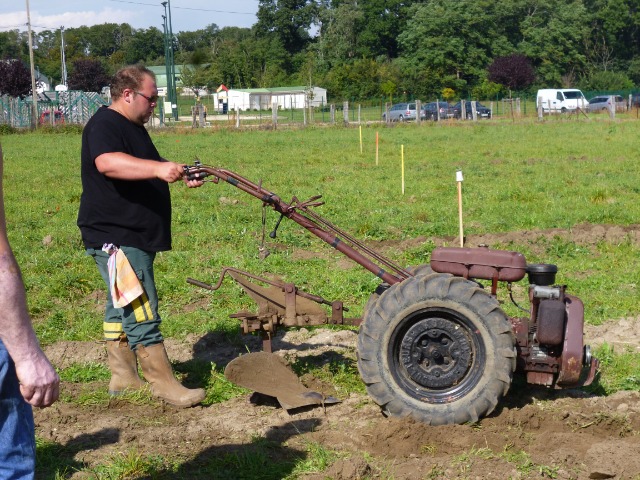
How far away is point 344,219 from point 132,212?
285 inches

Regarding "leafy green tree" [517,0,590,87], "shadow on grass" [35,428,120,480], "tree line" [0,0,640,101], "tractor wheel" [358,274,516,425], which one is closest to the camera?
"shadow on grass" [35,428,120,480]

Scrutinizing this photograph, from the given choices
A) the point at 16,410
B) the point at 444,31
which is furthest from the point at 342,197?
the point at 444,31

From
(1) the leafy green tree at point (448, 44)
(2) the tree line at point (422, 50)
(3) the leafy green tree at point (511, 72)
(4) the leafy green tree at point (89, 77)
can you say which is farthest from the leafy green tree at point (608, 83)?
(4) the leafy green tree at point (89, 77)

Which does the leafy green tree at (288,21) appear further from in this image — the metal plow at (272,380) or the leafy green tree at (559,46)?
the metal plow at (272,380)

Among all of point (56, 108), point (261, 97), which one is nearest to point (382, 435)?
point (56, 108)

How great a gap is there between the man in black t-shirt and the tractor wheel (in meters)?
1.35

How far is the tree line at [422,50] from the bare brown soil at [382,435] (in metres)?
62.3

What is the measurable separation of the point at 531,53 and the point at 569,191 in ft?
246

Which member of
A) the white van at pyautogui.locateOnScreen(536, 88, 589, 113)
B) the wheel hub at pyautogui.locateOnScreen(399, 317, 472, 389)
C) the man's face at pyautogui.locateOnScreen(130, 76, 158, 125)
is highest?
the white van at pyautogui.locateOnScreen(536, 88, 589, 113)

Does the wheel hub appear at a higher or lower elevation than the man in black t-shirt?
lower

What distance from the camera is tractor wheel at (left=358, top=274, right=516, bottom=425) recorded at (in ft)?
17.0

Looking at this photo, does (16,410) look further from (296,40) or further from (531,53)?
(296,40)

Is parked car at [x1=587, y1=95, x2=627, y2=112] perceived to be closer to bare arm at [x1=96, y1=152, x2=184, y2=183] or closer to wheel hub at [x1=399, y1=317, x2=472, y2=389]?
wheel hub at [x1=399, y1=317, x2=472, y2=389]

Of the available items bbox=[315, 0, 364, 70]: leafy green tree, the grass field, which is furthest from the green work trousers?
bbox=[315, 0, 364, 70]: leafy green tree
